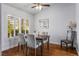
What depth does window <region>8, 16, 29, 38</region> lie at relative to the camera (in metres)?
2.05

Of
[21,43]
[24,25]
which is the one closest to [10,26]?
[24,25]

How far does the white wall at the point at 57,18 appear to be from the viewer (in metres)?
2.04

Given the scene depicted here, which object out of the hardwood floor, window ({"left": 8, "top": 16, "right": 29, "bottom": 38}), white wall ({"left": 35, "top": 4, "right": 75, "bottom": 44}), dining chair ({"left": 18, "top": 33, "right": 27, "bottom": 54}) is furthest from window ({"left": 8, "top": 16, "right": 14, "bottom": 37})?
white wall ({"left": 35, "top": 4, "right": 75, "bottom": 44})

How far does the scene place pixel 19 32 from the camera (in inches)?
82.6

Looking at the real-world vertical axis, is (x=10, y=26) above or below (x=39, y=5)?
below

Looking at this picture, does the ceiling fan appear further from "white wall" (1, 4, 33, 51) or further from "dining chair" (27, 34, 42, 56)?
"dining chair" (27, 34, 42, 56)

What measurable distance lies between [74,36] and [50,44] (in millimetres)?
487

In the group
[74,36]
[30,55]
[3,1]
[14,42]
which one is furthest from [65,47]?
[3,1]

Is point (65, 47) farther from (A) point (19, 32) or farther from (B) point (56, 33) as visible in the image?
(A) point (19, 32)

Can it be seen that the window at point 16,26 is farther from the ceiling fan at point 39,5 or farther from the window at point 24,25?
the ceiling fan at point 39,5

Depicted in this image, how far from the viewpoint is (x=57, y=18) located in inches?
83.6

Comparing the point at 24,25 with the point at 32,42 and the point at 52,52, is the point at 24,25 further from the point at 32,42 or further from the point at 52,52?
the point at 52,52

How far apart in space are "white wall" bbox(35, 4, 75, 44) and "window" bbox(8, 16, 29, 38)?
0.22 metres

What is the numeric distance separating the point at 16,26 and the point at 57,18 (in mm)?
823
